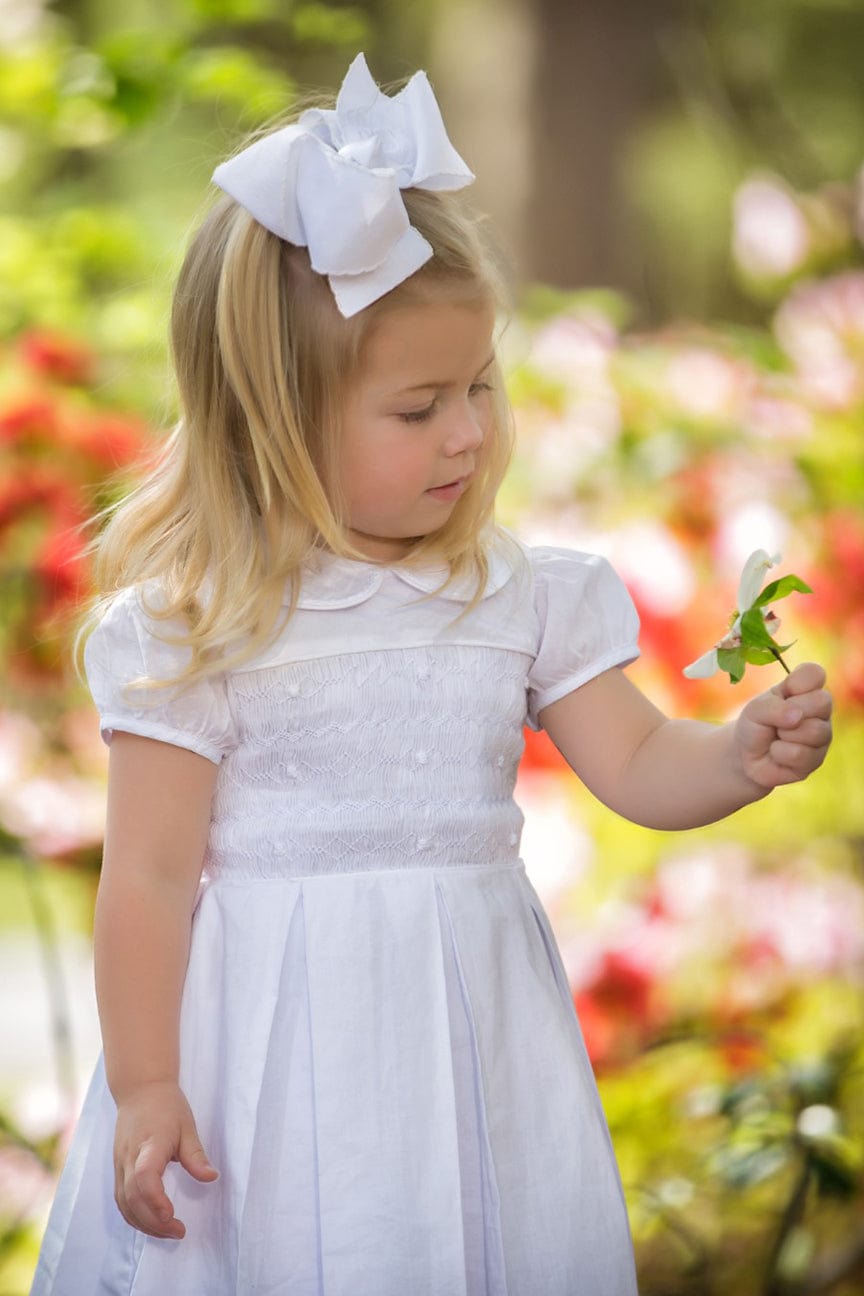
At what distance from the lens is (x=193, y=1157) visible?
114cm

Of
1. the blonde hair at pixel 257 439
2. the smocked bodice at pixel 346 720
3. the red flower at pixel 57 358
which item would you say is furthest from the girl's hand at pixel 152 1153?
the red flower at pixel 57 358

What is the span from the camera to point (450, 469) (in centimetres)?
121

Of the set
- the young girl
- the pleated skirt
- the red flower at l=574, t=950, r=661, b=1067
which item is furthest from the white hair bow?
the red flower at l=574, t=950, r=661, b=1067

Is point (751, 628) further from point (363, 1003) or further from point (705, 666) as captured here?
point (363, 1003)

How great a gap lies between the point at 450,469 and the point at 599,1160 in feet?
1.86

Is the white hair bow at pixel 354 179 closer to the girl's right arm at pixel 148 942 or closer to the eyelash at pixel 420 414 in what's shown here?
the eyelash at pixel 420 414

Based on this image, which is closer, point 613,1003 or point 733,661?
point 733,661

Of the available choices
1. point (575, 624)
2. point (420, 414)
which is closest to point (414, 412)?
point (420, 414)

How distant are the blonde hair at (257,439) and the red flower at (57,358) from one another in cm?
97

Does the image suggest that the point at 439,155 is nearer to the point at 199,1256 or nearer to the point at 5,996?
the point at 199,1256

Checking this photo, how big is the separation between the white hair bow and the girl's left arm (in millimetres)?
388

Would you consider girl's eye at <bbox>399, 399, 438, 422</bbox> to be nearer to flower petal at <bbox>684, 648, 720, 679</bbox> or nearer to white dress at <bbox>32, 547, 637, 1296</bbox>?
white dress at <bbox>32, 547, 637, 1296</bbox>

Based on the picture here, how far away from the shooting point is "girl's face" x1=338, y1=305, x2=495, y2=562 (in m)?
1.17

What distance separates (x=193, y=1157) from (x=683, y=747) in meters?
0.49
